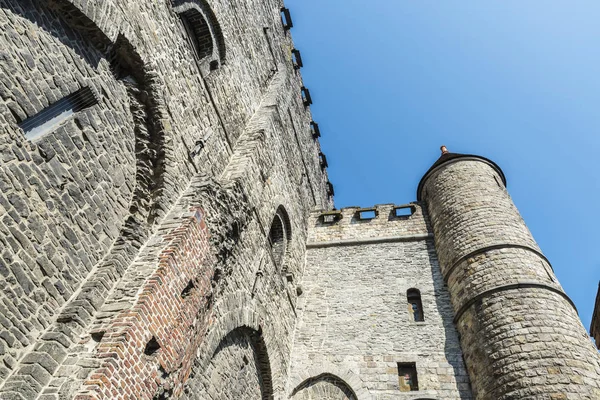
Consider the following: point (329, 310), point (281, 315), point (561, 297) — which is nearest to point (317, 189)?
point (329, 310)

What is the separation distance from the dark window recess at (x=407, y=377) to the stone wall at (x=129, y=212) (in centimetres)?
237

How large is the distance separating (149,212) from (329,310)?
19.5 ft

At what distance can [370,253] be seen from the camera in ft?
39.0

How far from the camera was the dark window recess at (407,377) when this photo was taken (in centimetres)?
844

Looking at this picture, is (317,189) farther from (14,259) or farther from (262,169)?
(14,259)

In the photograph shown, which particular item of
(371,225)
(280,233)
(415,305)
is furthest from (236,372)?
(371,225)

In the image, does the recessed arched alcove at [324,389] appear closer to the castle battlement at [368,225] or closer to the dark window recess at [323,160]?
the castle battlement at [368,225]

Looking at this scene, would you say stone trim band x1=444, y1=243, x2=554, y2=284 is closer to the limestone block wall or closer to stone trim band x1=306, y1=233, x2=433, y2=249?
the limestone block wall

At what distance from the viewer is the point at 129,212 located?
5590 millimetres

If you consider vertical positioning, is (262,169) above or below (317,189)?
below

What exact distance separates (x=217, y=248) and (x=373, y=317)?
5060 millimetres

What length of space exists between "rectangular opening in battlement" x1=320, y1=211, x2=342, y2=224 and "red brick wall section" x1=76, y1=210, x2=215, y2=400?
24.9 feet

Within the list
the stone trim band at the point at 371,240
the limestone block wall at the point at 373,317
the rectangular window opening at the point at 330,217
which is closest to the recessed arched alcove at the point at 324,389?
the limestone block wall at the point at 373,317

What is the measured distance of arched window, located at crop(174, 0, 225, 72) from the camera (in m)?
7.63
